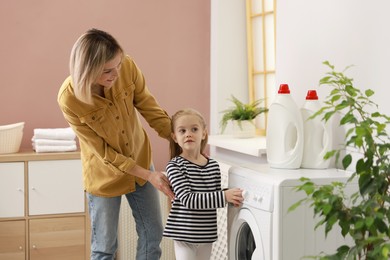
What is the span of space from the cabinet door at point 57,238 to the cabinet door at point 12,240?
5cm

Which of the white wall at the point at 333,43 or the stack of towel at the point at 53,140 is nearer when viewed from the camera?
the white wall at the point at 333,43

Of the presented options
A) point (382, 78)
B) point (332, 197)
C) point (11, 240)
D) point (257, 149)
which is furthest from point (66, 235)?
point (332, 197)

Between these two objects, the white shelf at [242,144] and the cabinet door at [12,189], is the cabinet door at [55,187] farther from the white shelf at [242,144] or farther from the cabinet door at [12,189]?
the white shelf at [242,144]

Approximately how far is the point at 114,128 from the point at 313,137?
34.5 inches

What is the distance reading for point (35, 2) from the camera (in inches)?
170

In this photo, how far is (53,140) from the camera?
4117mm

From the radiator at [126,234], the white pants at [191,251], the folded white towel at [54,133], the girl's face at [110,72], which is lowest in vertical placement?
the radiator at [126,234]

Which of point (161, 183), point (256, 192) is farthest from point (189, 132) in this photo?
point (256, 192)

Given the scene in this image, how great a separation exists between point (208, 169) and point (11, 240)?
168 cm

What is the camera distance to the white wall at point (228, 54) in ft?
14.6

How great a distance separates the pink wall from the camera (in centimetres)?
431

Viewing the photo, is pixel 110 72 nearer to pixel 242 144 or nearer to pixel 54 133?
pixel 242 144

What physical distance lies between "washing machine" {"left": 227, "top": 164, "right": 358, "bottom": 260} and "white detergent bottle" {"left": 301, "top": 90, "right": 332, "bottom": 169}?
9 centimetres

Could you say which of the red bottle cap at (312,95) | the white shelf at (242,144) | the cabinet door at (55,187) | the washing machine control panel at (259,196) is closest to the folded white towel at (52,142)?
the cabinet door at (55,187)
